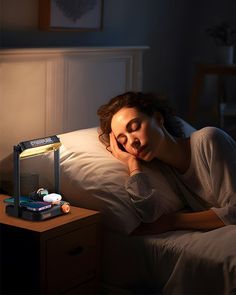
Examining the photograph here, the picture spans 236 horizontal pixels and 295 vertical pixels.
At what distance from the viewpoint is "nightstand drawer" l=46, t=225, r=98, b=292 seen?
1.96m

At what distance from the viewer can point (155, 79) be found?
355cm

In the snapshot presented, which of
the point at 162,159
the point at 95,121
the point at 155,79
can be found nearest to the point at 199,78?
the point at 155,79

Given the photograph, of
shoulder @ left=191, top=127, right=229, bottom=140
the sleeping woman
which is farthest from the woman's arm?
shoulder @ left=191, top=127, right=229, bottom=140

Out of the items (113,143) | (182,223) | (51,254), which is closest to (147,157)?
(113,143)

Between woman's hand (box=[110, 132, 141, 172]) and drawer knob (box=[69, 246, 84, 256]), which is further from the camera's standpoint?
woman's hand (box=[110, 132, 141, 172])

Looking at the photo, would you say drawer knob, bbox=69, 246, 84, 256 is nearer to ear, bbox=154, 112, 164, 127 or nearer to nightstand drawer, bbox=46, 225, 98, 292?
nightstand drawer, bbox=46, 225, 98, 292

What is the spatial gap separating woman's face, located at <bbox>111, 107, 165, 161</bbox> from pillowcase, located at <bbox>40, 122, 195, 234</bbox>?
0.25 ft

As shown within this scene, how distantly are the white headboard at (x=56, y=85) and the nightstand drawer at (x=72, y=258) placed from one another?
0.54m

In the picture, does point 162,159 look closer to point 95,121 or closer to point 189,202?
point 189,202

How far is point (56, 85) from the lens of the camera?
264 cm

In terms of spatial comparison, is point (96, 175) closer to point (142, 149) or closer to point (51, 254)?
point (142, 149)

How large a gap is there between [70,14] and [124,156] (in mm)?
817

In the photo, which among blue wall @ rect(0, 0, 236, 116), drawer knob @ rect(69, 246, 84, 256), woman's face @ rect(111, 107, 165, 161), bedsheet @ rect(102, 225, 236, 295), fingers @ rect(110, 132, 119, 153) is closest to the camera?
bedsheet @ rect(102, 225, 236, 295)

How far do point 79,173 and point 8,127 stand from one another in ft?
1.38
